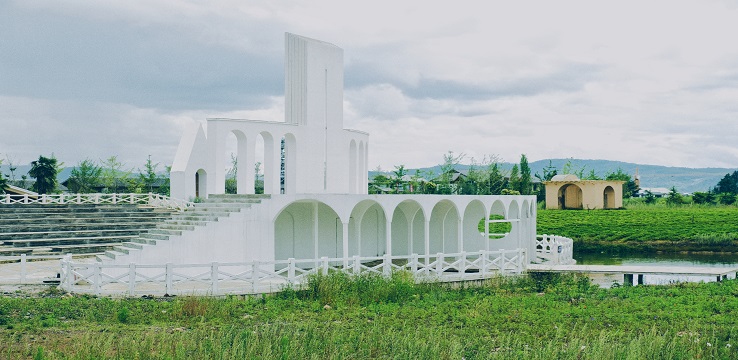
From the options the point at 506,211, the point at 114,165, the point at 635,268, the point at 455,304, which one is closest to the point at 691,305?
the point at 455,304

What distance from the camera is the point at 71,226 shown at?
87.6 feet

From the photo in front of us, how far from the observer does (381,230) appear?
26312 millimetres

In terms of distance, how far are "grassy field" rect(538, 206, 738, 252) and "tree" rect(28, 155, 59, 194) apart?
32.2 meters

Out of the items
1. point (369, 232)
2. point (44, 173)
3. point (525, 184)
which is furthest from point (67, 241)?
point (525, 184)

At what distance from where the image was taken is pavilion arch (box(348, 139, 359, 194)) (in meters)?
28.3

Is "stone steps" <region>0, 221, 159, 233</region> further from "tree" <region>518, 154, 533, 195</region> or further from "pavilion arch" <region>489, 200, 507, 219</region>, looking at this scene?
"tree" <region>518, 154, 533, 195</region>

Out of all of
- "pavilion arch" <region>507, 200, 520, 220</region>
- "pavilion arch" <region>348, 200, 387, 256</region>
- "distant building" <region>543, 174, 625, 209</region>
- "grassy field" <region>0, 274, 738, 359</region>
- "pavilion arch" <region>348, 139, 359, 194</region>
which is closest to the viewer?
"grassy field" <region>0, 274, 738, 359</region>

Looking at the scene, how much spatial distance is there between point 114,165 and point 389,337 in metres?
62.3

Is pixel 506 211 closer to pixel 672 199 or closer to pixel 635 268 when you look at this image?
pixel 635 268

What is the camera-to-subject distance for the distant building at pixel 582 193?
54.7m

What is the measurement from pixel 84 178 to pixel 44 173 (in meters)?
14.4

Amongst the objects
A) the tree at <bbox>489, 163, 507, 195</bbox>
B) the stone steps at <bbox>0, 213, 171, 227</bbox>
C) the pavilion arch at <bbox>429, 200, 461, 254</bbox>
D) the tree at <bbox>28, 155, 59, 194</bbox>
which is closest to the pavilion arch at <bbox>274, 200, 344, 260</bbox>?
the pavilion arch at <bbox>429, 200, 461, 254</bbox>

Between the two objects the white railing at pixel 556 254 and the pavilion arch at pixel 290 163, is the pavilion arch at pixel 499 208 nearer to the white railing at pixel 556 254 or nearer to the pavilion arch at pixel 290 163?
the white railing at pixel 556 254

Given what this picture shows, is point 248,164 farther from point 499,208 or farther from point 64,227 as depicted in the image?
point 499,208
